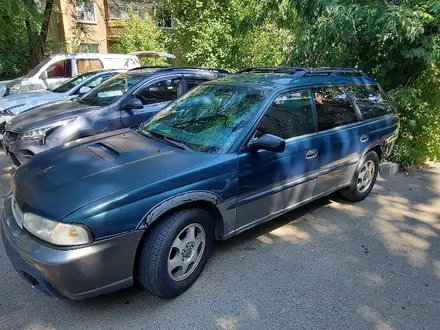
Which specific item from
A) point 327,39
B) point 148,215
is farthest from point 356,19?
point 148,215

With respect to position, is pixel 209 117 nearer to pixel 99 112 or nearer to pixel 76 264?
pixel 76 264

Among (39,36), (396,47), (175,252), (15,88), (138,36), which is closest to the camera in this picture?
(175,252)

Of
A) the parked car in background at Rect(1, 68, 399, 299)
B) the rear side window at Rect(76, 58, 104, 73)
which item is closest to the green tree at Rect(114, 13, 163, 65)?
the rear side window at Rect(76, 58, 104, 73)

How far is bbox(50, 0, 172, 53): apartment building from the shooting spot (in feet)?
65.2

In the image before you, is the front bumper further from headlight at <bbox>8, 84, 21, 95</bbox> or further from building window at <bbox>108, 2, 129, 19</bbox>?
building window at <bbox>108, 2, 129, 19</bbox>

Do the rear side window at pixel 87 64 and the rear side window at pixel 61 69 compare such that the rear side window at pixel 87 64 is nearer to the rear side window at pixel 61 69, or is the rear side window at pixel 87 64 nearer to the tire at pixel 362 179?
the rear side window at pixel 61 69

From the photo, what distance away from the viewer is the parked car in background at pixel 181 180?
87.2 inches

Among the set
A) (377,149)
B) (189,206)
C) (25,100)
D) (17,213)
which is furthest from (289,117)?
(25,100)

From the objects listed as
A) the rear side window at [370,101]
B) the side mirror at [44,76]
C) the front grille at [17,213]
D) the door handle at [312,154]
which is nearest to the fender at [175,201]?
the front grille at [17,213]

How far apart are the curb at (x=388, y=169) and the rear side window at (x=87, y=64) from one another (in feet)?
25.3

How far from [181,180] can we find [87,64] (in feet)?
27.0

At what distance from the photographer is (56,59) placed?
9102 mm

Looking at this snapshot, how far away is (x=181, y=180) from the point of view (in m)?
2.55

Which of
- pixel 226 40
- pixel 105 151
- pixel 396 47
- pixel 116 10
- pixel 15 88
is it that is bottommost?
pixel 105 151
